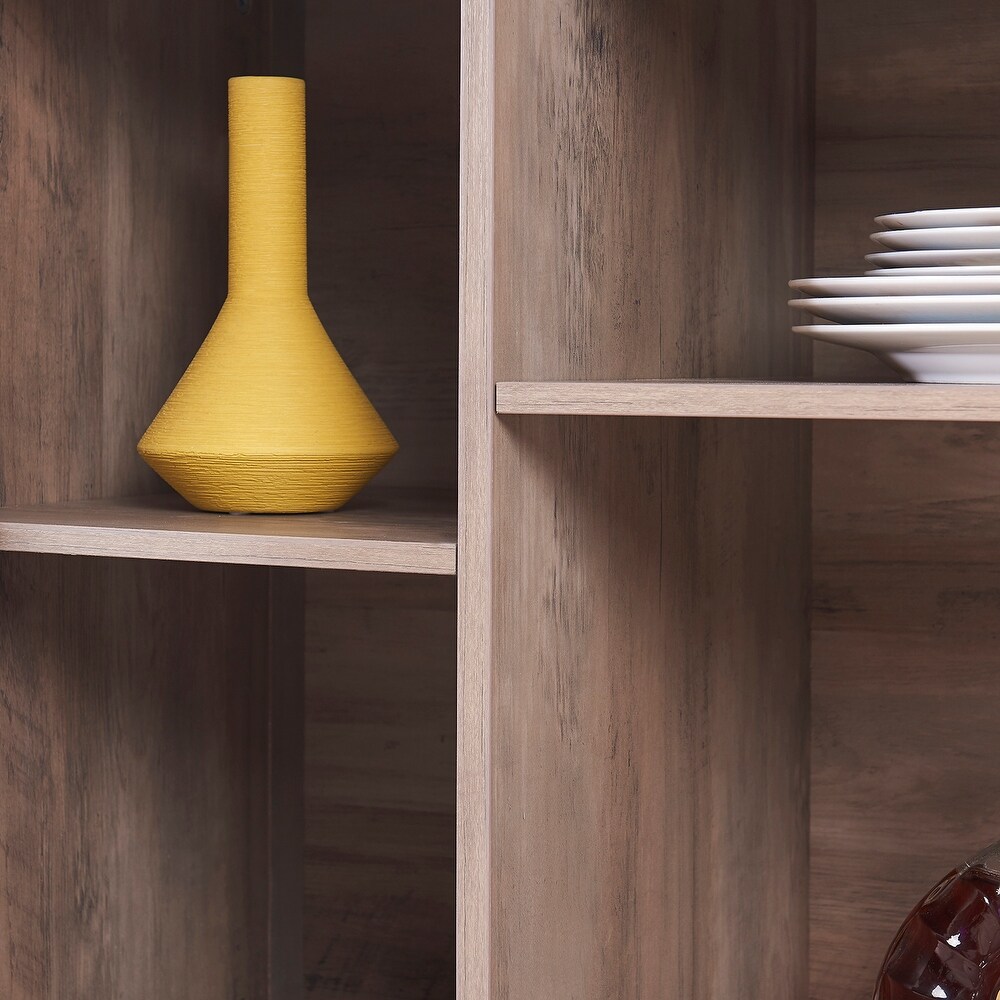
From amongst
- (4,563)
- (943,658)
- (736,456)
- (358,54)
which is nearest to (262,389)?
(4,563)

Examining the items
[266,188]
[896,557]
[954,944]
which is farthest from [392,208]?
[954,944]

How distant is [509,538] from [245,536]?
16 centimetres

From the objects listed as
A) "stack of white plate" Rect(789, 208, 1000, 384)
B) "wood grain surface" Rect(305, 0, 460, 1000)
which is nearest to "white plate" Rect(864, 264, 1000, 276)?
"stack of white plate" Rect(789, 208, 1000, 384)

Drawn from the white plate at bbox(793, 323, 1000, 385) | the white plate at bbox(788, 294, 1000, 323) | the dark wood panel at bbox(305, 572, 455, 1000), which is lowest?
the dark wood panel at bbox(305, 572, 455, 1000)

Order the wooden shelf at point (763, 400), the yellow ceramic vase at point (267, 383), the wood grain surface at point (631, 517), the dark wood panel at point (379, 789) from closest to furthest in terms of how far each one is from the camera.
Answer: the wooden shelf at point (763, 400) < the wood grain surface at point (631, 517) < the yellow ceramic vase at point (267, 383) < the dark wood panel at point (379, 789)

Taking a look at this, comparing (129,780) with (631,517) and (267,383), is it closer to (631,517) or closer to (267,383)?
(267,383)

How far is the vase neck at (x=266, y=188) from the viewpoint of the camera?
0.96 metres

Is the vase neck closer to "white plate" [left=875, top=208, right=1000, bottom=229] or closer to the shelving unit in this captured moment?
the shelving unit

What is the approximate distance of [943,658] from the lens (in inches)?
47.7

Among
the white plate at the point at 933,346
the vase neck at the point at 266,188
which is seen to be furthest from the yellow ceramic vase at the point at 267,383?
the white plate at the point at 933,346

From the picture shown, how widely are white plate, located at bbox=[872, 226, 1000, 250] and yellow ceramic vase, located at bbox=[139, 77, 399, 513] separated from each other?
1.24ft

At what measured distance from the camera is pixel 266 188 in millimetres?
961

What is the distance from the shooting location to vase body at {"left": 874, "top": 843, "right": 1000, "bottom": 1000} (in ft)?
2.99

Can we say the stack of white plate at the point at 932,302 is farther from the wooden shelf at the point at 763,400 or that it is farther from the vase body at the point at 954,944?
the vase body at the point at 954,944
